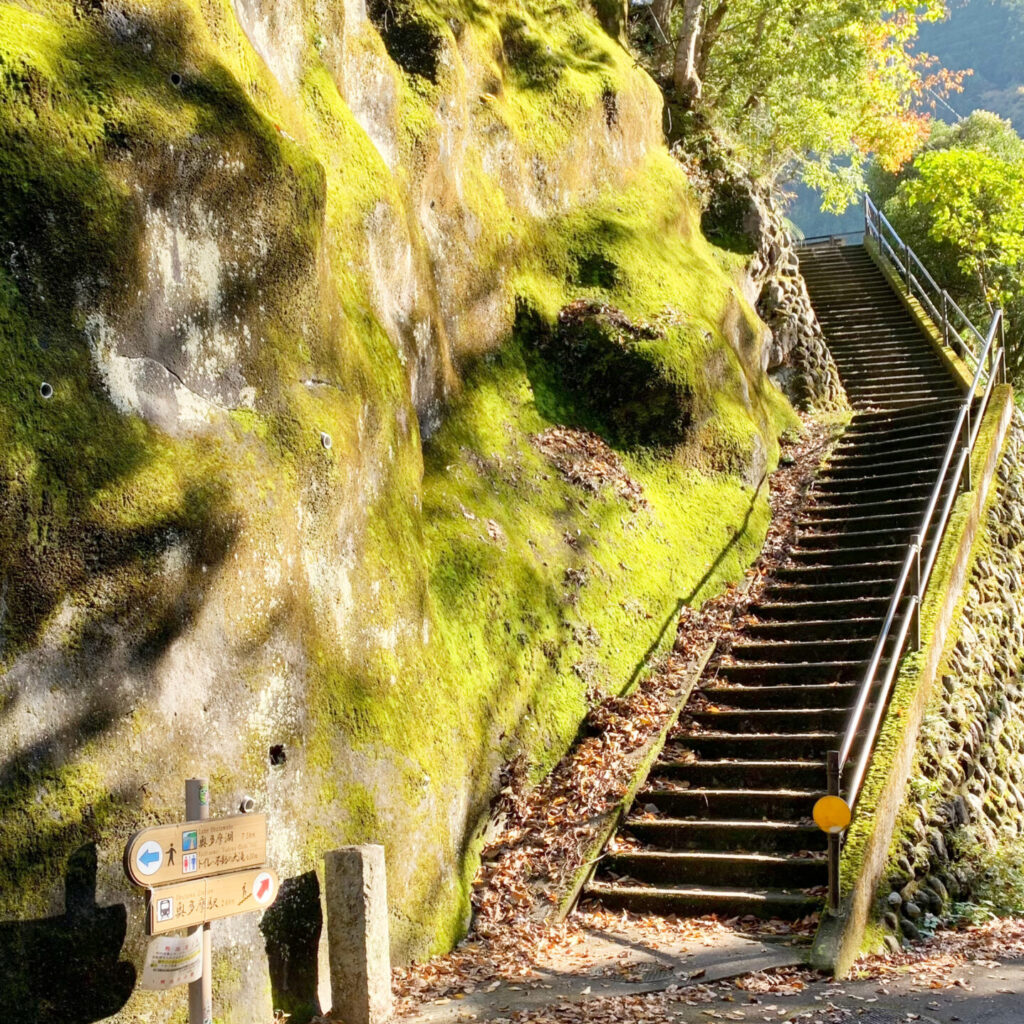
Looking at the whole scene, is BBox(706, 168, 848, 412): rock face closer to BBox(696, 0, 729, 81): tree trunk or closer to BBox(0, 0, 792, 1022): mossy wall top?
BBox(696, 0, 729, 81): tree trunk

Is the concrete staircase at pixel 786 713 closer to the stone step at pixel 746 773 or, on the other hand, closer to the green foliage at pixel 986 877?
the stone step at pixel 746 773

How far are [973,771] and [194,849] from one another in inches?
284

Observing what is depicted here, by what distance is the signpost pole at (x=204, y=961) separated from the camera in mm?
4410

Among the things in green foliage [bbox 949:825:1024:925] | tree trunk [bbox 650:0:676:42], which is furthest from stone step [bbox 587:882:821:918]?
tree trunk [bbox 650:0:676:42]

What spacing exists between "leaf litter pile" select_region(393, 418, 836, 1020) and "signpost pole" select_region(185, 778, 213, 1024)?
1.29 meters

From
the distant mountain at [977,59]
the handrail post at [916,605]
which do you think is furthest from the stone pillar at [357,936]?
the distant mountain at [977,59]

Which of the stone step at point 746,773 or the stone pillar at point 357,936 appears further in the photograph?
the stone step at point 746,773

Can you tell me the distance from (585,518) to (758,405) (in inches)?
190

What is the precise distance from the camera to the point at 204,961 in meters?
4.44

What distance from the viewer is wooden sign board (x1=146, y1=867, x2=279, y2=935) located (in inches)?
165

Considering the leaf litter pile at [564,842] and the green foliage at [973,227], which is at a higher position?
the green foliage at [973,227]

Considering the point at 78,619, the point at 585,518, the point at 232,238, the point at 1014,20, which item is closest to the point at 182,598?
the point at 78,619

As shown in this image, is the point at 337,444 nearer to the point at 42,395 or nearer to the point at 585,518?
the point at 42,395

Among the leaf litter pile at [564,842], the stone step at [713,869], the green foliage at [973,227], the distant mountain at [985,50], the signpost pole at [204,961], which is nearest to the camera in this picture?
the signpost pole at [204,961]
